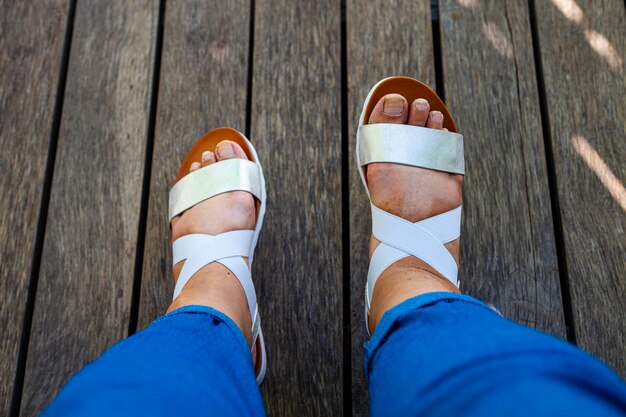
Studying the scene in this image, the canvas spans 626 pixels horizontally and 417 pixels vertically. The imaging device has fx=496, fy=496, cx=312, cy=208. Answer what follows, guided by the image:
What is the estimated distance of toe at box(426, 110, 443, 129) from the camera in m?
0.90

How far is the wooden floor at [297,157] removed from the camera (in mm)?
873

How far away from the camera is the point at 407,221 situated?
860mm

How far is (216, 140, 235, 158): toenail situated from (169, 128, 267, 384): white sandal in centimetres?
1

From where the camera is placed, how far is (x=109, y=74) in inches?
39.1

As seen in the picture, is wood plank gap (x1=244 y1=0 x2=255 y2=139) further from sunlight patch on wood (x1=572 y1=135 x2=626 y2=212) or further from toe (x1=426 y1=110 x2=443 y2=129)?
sunlight patch on wood (x1=572 y1=135 x2=626 y2=212)

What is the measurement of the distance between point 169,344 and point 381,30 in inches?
28.1

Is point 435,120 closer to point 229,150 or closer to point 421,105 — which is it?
point 421,105

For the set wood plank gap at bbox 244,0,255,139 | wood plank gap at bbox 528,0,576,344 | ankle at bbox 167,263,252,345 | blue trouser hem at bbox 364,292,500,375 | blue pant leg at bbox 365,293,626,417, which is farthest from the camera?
wood plank gap at bbox 244,0,255,139

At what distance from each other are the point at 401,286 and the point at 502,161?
343mm

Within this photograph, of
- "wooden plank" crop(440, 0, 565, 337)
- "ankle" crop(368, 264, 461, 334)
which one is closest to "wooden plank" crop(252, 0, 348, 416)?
"ankle" crop(368, 264, 461, 334)

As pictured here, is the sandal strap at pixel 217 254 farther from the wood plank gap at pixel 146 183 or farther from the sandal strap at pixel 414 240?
the sandal strap at pixel 414 240

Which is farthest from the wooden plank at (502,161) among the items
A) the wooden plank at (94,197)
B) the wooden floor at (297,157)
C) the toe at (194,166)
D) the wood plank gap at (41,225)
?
the wood plank gap at (41,225)

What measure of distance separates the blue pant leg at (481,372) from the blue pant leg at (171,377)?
0.57ft

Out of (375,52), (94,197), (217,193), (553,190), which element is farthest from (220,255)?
(553,190)
